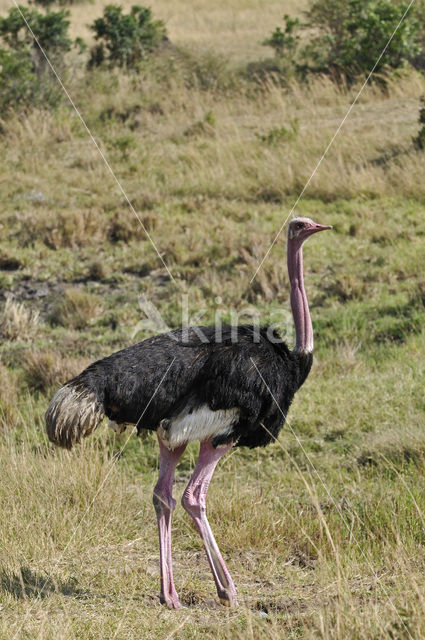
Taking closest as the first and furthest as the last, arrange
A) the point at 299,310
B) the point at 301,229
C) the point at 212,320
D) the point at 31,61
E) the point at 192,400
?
the point at 192,400
the point at 299,310
the point at 301,229
the point at 212,320
the point at 31,61

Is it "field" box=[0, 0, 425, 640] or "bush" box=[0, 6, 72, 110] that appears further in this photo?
"bush" box=[0, 6, 72, 110]

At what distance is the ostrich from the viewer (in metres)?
4.65

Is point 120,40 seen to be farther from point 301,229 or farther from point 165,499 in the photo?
point 165,499

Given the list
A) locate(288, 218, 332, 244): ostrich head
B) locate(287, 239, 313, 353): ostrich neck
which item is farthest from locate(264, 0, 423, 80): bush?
locate(287, 239, 313, 353): ostrich neck

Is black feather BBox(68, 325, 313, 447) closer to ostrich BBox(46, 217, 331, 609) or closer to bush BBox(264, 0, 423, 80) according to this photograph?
ostrich BBox(46, 217, 331, 609)

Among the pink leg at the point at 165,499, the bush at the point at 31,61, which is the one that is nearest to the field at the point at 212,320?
the pink leg at the point at 165,499

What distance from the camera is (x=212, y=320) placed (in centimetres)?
973

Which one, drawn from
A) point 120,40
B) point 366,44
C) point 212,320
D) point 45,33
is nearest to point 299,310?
point 212,320

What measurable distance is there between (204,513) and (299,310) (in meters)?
1.16


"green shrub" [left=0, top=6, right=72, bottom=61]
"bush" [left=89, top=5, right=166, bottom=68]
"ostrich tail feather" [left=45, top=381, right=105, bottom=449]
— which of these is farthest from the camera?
"bush" [left=89, top=5, right=166, bottom=68]

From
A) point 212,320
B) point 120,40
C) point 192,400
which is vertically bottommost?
point 212,320

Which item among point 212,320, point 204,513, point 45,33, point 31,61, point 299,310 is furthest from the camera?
point 45,33

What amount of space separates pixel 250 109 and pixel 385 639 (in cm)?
1432

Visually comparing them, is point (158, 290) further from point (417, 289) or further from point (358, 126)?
point (358, 126)
